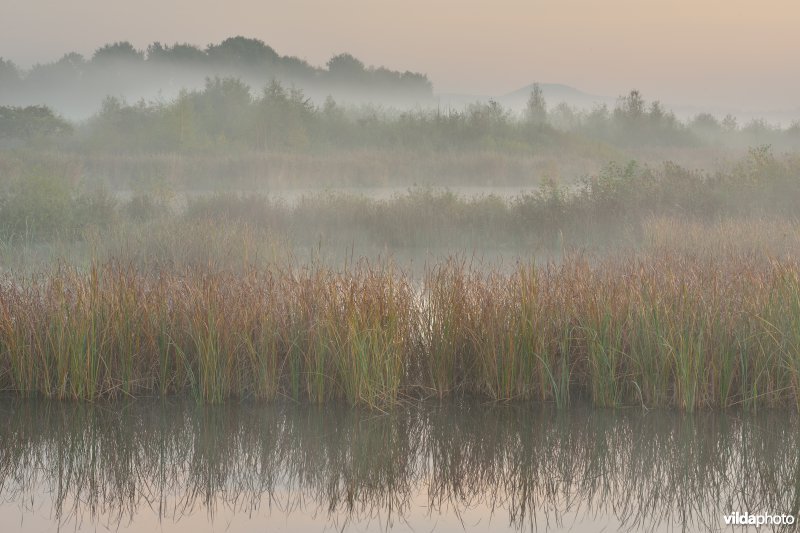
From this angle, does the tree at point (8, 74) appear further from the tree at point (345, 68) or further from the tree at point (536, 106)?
the tree at point (536, 106)

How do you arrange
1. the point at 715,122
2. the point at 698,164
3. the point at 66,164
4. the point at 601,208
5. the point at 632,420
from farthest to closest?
the point at 715,122, the point at 698,164, the point at 66,164, the point at 601,208, the point at 632,420

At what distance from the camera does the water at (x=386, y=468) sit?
4.43 meters

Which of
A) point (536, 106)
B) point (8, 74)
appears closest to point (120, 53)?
point (8, 74)

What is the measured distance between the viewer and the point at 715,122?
148 feet

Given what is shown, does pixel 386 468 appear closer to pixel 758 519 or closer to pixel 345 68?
pixel 758 519

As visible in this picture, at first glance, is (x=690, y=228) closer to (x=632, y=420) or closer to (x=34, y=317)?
(x=632, y=420)

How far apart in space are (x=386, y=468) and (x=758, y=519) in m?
1.93

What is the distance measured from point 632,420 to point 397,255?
8439 millimetres

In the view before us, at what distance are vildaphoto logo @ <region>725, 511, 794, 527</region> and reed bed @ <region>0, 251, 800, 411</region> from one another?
1572mm

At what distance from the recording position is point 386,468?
5098 mm

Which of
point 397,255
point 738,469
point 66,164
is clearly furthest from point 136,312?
point 66,164

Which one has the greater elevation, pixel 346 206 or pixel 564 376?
pixel 346 206

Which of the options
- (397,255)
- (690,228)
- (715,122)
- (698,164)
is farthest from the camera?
(715,122)

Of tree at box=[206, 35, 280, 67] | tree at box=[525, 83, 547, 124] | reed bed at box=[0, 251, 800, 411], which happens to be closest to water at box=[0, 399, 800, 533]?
reed bed at box=[0, 251, 800, 411]
